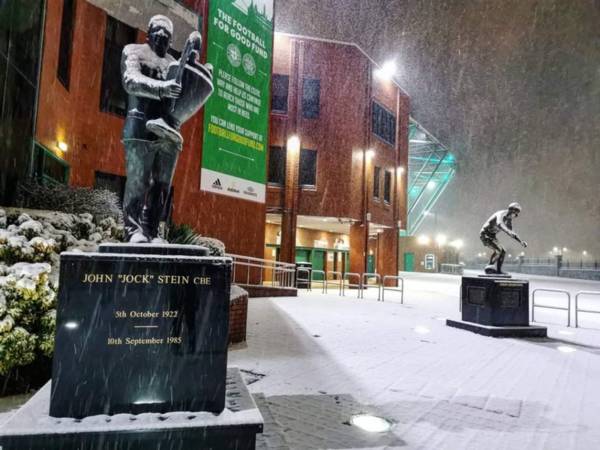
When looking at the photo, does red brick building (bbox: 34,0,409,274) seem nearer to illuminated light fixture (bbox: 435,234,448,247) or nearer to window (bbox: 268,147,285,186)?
window (bbox: 268,147,285,186)

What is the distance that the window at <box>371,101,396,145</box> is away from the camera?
81.5 feet

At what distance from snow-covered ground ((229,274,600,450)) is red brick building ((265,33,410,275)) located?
11.7m

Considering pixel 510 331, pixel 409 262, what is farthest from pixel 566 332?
pixel 409 262

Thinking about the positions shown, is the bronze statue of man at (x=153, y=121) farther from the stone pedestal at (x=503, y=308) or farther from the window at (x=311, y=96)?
the window at (x=311, y=96)

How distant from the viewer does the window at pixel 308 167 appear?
21.7 meters

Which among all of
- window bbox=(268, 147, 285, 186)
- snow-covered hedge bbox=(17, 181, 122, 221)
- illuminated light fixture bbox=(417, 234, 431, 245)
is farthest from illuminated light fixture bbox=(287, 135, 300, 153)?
illuminated light fixture bbox=(417, 234, 431, 245)

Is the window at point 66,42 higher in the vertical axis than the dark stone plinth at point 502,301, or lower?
higher

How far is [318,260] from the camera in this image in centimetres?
2638

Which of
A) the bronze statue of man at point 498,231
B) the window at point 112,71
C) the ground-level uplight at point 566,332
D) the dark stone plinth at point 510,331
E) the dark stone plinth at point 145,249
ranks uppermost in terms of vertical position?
the window at point 112,71

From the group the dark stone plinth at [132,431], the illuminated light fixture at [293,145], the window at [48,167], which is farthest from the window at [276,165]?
the dark stone plinth at [132,431]

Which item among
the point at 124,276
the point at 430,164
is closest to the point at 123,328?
the point at 124,276

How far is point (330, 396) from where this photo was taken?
4.53 metres

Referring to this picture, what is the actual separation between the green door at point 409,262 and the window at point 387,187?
30.4m

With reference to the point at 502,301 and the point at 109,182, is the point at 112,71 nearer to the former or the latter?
the point at 109,182
